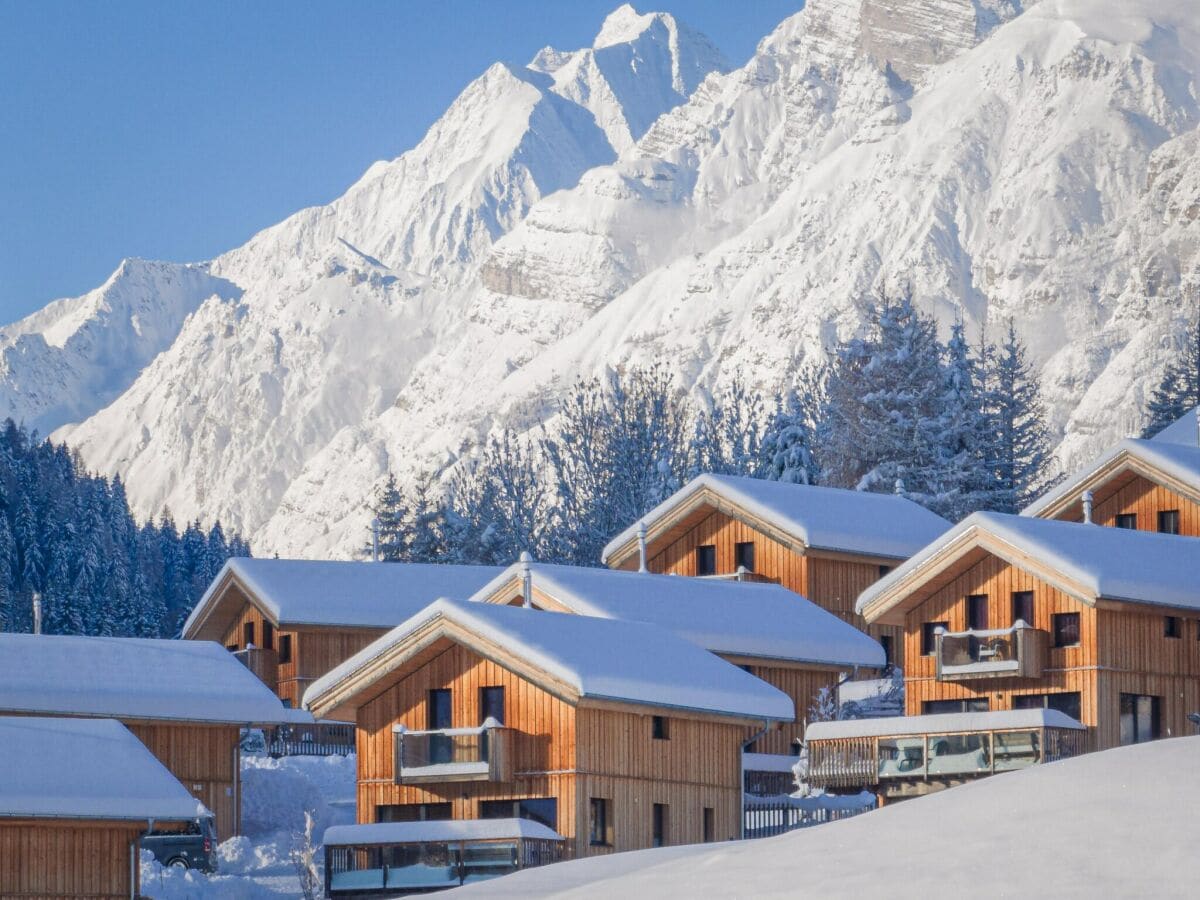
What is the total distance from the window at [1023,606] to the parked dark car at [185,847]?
18.2 m

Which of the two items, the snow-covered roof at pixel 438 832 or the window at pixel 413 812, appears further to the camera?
the window at pixel 413 812

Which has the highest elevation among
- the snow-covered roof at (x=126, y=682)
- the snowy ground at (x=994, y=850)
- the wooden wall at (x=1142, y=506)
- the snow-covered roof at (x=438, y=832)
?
the wooden wall at (x=1142, y=506)

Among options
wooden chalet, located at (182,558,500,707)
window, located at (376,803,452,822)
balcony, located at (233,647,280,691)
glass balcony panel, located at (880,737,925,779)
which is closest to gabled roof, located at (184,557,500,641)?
wooden chalet, located at (182,558,500,707)

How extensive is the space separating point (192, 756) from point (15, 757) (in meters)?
12.4

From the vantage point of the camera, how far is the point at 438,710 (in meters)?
46.8

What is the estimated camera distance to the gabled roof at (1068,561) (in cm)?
5038

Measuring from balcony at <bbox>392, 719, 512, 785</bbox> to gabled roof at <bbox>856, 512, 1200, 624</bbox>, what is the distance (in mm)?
12589

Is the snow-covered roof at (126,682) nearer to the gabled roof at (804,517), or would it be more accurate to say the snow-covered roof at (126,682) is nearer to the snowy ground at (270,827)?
the snowy ground at (270,827)

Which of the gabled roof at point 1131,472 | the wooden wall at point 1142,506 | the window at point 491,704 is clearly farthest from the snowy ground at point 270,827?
the wooden wall at point 1142,506

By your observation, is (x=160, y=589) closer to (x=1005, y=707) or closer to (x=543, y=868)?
(x=1005, y=707)

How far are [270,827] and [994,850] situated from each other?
35.3 meters

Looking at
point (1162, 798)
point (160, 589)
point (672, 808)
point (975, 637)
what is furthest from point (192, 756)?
point (160, 589)

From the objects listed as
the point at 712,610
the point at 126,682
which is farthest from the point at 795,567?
the point at 126,682

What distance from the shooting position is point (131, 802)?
137 feet
